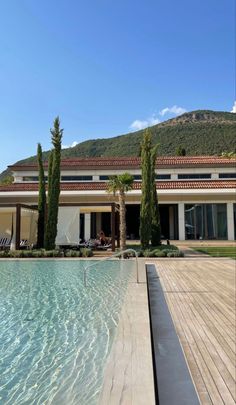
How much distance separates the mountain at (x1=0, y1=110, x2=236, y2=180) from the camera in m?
70.5

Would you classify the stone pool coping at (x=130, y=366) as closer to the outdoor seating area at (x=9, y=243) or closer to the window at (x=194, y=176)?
the outdoor seating area at (x=9, y=243)

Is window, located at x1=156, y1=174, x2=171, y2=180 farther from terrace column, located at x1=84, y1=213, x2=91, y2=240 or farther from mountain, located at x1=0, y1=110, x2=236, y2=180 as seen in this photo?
mountain, located at x1=0, y1=110, x2=236, y2=180

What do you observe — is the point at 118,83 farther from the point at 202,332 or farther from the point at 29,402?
the point at 29,402

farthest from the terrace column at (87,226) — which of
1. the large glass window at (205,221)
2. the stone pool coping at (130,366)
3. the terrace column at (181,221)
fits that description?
the stone pool coping at (130,366)

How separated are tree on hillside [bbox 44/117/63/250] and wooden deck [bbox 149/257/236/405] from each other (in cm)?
861

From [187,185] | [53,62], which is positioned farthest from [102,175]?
[53,62]

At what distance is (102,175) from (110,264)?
18.4 m

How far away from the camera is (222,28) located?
1453cm

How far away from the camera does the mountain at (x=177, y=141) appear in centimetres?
7050

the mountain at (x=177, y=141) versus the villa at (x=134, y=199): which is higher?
the mountain at (x=177, y=141)

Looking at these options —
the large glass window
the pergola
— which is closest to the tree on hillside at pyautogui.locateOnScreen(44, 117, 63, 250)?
the pergola

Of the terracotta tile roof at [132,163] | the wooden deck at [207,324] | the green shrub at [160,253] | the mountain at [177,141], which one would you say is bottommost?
the wooden deck at [207,324]

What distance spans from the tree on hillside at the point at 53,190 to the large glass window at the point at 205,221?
12.0 metres

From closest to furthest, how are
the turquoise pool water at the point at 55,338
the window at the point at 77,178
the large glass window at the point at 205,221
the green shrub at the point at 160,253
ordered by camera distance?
the turquoise pool water at the point at 55,338 → the green shrub at the point at 160,253 → the large glass window at the point at 205,221 → the window at the point at 77,178
